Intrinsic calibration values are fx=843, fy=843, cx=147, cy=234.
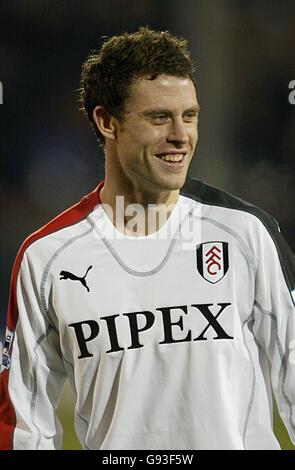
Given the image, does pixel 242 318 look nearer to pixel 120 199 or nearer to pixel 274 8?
pixel 120 199

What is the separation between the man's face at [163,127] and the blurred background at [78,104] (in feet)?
1.82

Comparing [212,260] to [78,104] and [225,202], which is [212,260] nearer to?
[225,202]

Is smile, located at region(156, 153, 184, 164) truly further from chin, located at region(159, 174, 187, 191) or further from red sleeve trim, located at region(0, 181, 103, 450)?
red sleeve trim, located at region(0, 181, 103, 450)

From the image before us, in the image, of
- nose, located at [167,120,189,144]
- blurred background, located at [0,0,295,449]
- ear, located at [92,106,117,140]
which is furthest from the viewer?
blurred background, located at [0,0,295,449]

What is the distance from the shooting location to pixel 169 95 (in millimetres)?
1857

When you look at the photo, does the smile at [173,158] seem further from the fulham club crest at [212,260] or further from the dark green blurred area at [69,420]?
the dark green blurred area at [69,420]

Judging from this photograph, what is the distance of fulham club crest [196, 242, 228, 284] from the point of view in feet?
6.35

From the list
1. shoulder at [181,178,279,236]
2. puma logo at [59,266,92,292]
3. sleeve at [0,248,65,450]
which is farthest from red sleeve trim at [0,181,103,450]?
shoulder at [181,178,279,236]

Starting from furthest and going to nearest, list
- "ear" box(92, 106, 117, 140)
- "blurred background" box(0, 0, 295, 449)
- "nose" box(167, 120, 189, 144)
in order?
"blurred background" box(0, 0, 295, 449) → "ear" box(92, 106, 117, 140) → "nose" box(167, 120, 189, 144)

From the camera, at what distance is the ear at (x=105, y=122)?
1976 mm

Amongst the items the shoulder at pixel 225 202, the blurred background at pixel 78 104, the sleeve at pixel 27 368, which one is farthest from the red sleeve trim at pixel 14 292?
the blurred background at pixel 78 104

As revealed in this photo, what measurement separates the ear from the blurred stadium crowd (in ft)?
1.40

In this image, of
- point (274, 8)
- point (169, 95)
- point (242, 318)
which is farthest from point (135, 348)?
point (274, 8)

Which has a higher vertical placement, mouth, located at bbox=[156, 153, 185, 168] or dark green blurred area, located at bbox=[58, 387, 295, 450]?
mouth, located at bbox=[156, 153, 185, 168]
